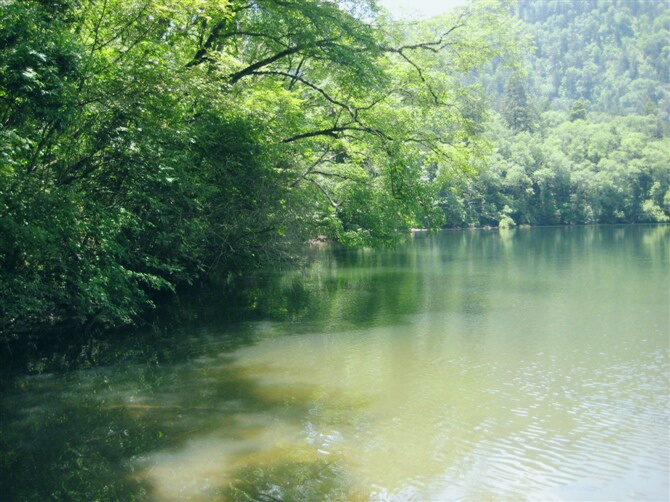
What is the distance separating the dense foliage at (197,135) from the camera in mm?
9094

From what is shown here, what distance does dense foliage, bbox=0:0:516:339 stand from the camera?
9.09 m

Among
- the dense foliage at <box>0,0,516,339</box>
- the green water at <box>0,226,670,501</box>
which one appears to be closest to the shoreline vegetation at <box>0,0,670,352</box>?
the dense foliage at <box>0,0,516,339</box>

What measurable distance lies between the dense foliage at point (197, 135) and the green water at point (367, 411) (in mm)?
2005

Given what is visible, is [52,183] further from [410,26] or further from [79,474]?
[410,26]

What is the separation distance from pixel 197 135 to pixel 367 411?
698cm

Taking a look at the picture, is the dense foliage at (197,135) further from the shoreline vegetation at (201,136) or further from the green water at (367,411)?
the green water at (367,411)

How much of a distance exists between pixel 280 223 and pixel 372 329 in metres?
4.64

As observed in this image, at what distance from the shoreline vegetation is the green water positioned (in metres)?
2.04

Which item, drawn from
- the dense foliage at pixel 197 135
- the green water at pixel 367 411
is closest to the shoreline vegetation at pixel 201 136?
the dense foliage at pixel 197 135

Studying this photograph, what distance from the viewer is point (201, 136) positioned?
1380 centimetres

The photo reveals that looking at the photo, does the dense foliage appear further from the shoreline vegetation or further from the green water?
the green water

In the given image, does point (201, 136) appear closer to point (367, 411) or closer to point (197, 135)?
point (197, 135)

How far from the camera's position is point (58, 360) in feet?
41.8

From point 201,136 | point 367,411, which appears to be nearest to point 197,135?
point 201,136
